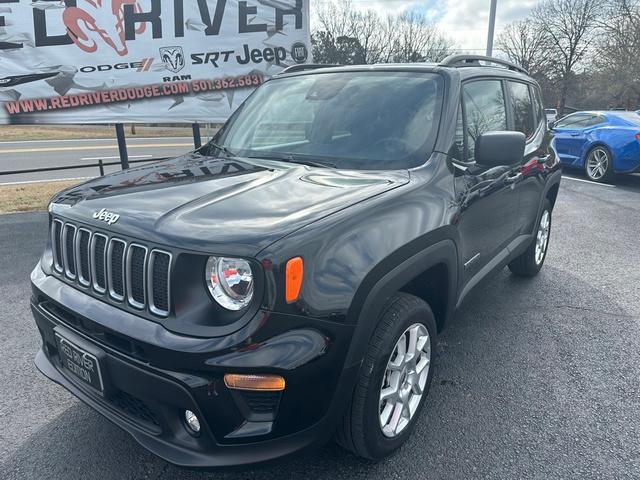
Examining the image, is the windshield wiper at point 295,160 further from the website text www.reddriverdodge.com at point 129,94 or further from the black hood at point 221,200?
the website text www.reddriverdodge.com at point 129,94

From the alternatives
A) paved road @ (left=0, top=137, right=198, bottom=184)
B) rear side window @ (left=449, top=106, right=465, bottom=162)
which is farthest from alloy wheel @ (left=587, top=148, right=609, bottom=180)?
paved road @ (left=0, top=137, right=198, bottom=184)

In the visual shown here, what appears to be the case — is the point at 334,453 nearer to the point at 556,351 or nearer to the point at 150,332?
the point at 150,332

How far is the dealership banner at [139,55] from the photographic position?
698 cm

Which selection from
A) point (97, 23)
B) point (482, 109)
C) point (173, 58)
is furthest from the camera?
point (173, 58)

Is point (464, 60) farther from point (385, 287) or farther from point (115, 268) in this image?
point (115, 268)

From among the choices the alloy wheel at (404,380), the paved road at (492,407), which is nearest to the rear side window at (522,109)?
the paved road at (492,407)

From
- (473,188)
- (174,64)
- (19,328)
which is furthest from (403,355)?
(174,64)

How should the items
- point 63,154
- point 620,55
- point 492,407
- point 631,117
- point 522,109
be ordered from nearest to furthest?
1. point 492,407
2. point 522,109
3. point 631,117
4. point 63,154
5. point 620,55

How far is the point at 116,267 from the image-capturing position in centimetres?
199

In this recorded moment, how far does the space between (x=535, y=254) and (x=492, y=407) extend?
2.23 metres

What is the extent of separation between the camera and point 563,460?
2.37 meters

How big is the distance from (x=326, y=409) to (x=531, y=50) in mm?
53852

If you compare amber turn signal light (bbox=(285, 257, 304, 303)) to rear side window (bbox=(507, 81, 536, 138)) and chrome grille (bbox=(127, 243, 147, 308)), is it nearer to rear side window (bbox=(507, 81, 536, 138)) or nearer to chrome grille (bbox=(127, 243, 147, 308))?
chrome grille (bbox=(127, 243, 147, 308))

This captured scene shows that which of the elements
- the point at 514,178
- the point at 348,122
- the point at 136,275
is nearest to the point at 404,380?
the point at 136,275
